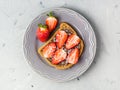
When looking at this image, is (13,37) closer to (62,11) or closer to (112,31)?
(62,11)

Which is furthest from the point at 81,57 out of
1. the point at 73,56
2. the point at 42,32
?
the point at 42,32

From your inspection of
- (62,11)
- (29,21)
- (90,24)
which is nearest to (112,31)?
(90,24)

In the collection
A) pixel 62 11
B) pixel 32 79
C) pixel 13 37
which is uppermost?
pixel 62 11

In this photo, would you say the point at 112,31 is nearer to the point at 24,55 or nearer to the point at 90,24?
the point at 90,24

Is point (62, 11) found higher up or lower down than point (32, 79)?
higher up

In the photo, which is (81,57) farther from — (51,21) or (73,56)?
(51,21)

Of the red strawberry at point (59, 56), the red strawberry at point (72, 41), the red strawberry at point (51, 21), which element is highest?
the red strawberry at point (51, 21)

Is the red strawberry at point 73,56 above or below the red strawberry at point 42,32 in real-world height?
below
